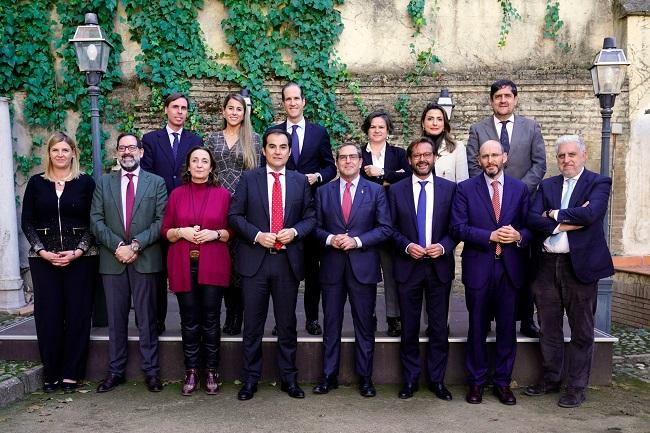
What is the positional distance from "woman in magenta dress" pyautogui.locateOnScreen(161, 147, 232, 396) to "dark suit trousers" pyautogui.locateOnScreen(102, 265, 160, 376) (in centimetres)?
31

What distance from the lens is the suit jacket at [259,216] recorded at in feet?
16.2

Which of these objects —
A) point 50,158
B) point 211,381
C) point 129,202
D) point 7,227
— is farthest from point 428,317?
point 7,227

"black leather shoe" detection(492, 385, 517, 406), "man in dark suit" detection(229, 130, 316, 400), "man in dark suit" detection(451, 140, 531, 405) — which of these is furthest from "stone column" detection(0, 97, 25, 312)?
"black leather shoe" detection(492, 385, 517, 406)

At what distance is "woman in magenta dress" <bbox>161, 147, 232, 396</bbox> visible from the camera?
4953 mm

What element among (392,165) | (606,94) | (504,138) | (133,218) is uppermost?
(606,94)

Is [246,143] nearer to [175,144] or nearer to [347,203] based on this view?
[175,144]

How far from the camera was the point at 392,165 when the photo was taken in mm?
Result: 5547

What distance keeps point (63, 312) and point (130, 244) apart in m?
0.88

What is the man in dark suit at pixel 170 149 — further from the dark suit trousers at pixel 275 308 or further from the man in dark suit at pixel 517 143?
the man in dark suit at pixel 517 143

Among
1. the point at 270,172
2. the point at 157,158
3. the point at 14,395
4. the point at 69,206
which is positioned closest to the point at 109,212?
the point at 69,206

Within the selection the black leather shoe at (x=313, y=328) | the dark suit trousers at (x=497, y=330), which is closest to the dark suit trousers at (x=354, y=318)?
the black leather shoe at (x=313, y=328)

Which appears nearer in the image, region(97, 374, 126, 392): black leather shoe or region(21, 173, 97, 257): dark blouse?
region(21, 173, 97, 257): dark blouse

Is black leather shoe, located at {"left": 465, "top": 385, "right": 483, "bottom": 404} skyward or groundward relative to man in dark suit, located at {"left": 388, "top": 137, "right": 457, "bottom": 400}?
groundward

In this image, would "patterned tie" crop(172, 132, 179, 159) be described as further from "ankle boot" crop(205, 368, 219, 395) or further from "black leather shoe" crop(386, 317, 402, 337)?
"black leather shoe" crop(386, 317, 402, 337)
